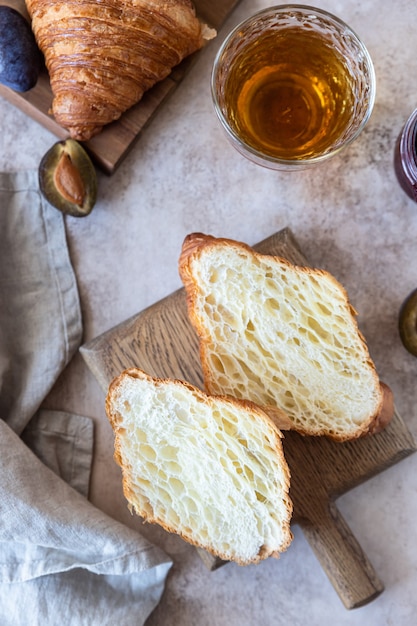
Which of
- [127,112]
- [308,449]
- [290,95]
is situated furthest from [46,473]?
[290,95]

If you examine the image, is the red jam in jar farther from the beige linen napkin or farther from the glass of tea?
the beige linen napkin

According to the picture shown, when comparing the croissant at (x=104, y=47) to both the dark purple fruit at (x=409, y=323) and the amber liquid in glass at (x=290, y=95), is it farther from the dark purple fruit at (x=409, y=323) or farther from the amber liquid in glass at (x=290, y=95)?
the dark purple fruit at (x=409, y=323)

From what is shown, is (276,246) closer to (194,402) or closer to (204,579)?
(194,402)

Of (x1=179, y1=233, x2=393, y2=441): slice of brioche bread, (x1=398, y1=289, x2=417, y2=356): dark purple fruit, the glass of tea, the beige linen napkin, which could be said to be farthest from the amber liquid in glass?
the beige linen napkin

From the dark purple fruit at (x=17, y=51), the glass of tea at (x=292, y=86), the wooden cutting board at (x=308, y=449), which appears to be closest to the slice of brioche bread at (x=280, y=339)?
the wooden cutting board at (x=308, y=449)

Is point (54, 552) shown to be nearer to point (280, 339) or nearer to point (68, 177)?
point (280, 339)
